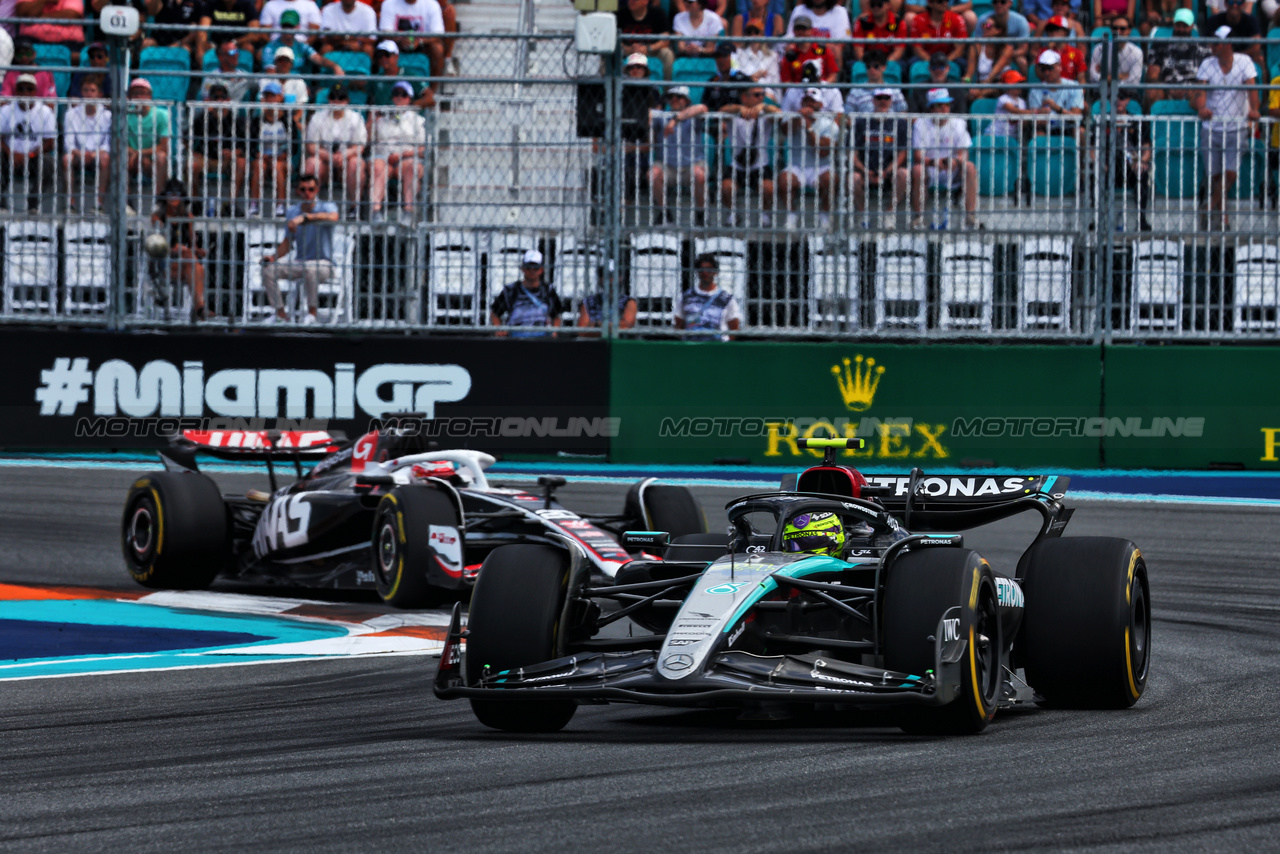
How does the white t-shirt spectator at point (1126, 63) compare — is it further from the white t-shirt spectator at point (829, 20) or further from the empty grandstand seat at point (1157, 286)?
the white t-shirt spectator at point (829, 20)

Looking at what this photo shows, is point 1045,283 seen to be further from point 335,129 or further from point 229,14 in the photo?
point 229,14

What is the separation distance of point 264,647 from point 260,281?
6354mm

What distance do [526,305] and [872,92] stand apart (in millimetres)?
3523

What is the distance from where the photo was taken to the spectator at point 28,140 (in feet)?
49.4

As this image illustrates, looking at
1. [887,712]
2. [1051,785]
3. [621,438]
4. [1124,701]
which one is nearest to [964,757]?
[1051,785]

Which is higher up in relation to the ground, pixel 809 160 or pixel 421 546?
pixel 809 160

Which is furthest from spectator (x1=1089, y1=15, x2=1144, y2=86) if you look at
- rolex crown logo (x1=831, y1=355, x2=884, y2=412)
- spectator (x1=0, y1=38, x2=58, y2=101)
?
spectator (x1=0, y1=38, x2=58, y2=101)

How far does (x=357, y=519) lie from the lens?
11523mm

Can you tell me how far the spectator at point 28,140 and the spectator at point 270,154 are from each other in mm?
1629

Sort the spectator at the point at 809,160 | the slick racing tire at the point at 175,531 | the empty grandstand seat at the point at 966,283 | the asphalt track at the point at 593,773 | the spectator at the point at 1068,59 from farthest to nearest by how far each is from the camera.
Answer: the spectator at the point at 1068,59
the spectator at the point at 809,160
the empty grandstand seat at the point at 966,283
the slick racing tire at the point at 175,531
the asphalt track at the point at 593,773

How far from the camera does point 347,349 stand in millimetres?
15547

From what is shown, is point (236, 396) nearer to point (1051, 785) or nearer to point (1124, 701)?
point (1124, 701)

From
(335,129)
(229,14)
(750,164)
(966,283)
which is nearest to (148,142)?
(335,129)

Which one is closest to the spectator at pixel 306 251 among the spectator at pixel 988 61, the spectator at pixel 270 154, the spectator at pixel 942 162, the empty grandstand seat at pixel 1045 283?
the spectator at pixel 270 154
